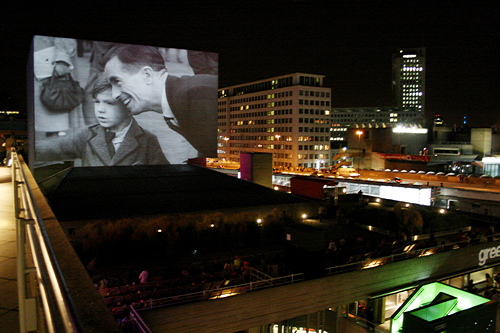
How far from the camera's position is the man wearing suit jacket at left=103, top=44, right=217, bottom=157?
34869mm

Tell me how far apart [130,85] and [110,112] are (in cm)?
300

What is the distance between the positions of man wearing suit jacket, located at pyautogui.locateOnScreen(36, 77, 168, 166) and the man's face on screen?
58cm

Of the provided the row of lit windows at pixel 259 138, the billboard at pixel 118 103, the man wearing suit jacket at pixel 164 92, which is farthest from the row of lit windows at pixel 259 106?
the billboard at pixel 118 103

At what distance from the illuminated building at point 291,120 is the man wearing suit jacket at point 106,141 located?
47.8 meters

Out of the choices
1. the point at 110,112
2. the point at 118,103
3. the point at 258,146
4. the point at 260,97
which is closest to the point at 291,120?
the point at 258,146

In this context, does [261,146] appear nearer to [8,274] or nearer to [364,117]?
[364,117]

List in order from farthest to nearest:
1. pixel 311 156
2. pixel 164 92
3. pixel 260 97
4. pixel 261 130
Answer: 1. pixel 260 97
2. pixel 261 130
3. pixel 311 156
4. pixel 164 92

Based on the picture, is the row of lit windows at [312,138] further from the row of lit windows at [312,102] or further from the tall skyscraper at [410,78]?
the tall skyscraper at [410,78]

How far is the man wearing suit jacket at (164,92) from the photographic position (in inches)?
1373

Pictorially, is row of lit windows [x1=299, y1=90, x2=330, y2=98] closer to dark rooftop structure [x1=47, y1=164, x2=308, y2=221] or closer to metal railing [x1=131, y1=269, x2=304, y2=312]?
dark rooftop structure [x1=47, y1=164, x2=308, y2=221]

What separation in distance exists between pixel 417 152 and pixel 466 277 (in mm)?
61668

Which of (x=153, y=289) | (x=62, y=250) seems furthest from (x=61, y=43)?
(x=62, y=250)

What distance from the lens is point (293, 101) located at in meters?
79.6

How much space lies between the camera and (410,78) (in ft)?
603
